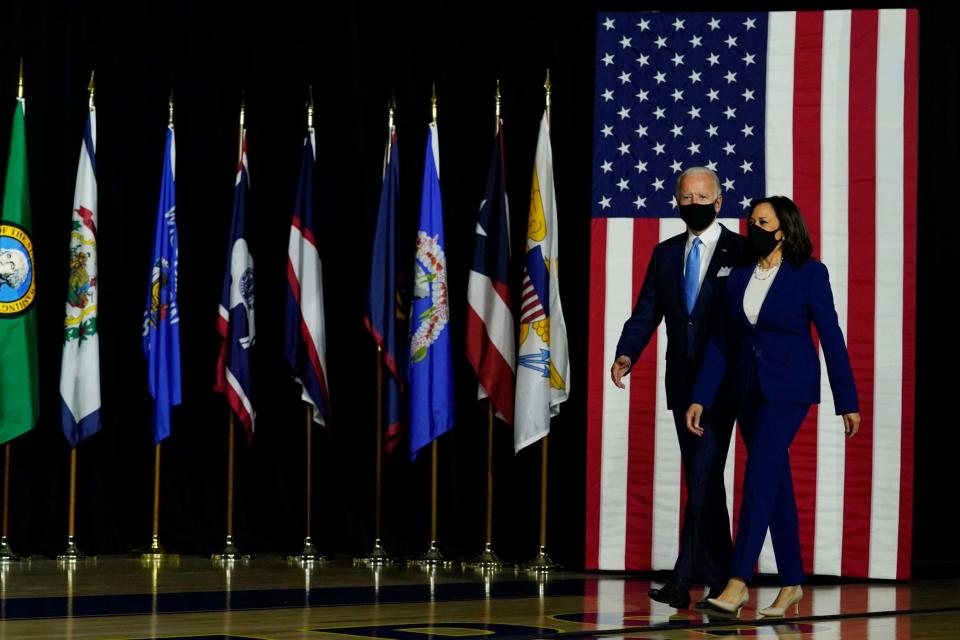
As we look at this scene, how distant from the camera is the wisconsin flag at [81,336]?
6.63 metres

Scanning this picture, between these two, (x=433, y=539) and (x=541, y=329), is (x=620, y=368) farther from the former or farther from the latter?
(x=433, y=539)

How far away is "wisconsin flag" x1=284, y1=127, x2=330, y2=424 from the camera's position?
6.73 m

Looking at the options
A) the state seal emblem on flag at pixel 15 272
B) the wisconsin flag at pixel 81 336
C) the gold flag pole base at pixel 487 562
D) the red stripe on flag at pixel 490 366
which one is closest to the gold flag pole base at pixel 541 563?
the gold flag pole base at pixel 487 562

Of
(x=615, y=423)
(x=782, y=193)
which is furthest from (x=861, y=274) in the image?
(x=615, y=423)

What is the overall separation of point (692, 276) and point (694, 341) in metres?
0.22

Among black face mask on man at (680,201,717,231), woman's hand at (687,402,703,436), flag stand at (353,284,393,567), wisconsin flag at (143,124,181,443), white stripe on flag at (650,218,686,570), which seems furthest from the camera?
wisconsin flag at (143,124,181,443)

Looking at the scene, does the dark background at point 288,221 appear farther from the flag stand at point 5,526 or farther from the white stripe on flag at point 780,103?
the white stripe on flag at point 780,103

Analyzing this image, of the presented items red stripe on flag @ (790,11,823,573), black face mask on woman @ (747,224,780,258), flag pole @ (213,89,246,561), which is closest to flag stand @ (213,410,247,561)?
flag pole @ (213,89,246,561)

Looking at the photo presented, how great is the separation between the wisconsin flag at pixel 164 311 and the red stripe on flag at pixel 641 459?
211 centimetres

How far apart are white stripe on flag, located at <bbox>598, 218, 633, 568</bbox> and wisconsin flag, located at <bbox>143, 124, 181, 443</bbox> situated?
2.00m

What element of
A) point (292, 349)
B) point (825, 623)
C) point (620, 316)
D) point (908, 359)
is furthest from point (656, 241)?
point (825, 623)

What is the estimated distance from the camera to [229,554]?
22.5 ft

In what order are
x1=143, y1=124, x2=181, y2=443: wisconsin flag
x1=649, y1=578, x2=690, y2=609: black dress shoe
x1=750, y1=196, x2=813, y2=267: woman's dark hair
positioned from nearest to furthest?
1. x1=750, y1=196, x2=813, y2=267: woman's dark hair
2. x1=649, y1=578, x2=690, y2=609: black dress shoe
3. x1=143, y1=124, x2=181, y2=443: wisconsin flag

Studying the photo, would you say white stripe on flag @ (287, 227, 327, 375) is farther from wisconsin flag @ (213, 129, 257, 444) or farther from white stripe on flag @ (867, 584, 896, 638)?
white stripe on flag @ (867, 584, 896, 638)
